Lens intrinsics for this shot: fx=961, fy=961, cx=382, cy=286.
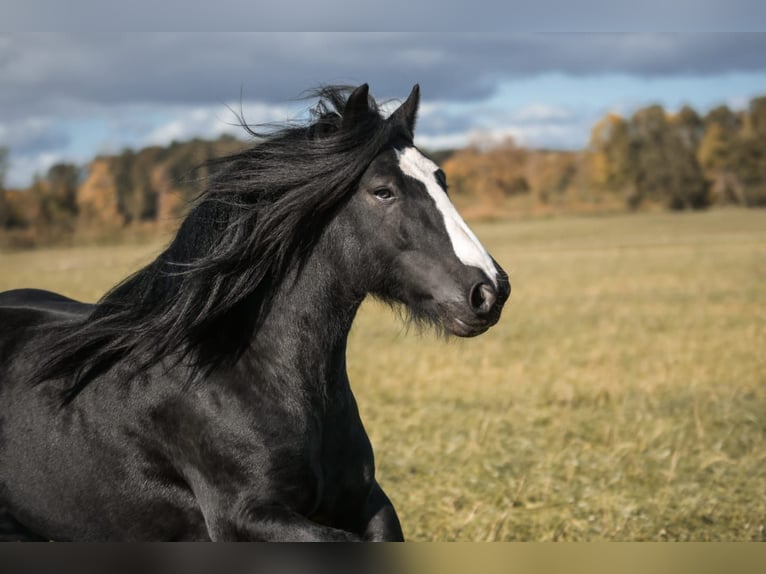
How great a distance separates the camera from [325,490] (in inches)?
145

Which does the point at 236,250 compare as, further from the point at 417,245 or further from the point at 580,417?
the point at 580,417

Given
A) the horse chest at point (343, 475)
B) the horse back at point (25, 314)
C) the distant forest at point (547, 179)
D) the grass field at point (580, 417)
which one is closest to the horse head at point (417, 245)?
the grass field at point (580, 417)

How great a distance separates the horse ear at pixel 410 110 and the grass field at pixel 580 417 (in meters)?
0.85

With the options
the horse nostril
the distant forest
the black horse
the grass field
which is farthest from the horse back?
the distant forest

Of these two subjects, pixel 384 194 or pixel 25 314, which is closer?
pixel 384 194

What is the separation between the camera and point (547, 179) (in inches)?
2936

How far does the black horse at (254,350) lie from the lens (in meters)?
3.62

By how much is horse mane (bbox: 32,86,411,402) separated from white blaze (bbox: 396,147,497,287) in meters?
0.13

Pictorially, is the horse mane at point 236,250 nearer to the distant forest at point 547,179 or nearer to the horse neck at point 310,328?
the horse neck at point 310,328

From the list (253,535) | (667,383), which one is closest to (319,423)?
(253,535)

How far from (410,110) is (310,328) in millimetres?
1035

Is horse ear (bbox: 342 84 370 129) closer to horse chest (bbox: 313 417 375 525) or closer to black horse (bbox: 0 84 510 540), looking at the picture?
black horse (bbox: 0 84 510 540)

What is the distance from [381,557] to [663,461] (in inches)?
217

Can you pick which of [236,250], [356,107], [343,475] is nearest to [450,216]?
[356,107]
